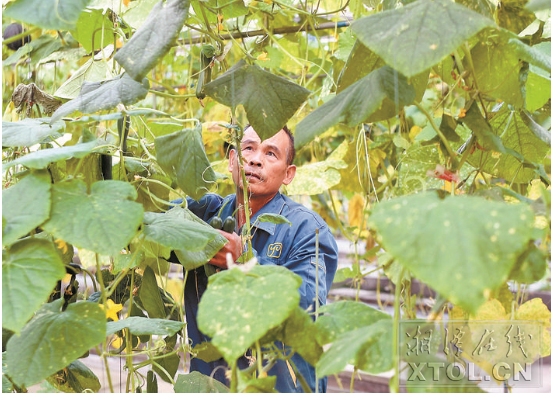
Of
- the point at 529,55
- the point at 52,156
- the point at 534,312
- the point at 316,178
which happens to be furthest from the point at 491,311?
the point at 316,178

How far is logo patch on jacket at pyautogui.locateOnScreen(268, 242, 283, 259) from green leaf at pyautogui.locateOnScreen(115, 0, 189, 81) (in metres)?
0.60

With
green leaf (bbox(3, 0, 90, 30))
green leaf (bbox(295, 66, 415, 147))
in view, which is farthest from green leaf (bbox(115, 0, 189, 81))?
green leaf (bbox(295, 66, 415, 147))

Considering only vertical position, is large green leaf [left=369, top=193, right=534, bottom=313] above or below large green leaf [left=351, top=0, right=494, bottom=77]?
below

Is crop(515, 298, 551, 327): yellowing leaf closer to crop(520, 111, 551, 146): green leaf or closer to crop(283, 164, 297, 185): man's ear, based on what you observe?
crop(520, 111, 551, 146): green leaf

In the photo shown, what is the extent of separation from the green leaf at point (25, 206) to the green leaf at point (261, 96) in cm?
24

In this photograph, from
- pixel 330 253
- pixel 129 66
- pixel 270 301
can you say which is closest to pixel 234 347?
pixel 270 301

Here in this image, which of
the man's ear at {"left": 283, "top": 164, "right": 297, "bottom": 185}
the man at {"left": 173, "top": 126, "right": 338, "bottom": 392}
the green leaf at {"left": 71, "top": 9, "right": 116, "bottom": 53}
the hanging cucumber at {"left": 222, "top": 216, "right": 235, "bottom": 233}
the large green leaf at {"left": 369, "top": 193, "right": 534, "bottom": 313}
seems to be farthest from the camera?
the man's ear at {"left": 283, "top": 164, "right": 297, "bottom": 185}

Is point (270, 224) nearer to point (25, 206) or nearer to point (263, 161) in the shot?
point (263, 161)

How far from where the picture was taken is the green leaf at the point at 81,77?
0.96 meters

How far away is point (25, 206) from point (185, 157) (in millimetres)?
256

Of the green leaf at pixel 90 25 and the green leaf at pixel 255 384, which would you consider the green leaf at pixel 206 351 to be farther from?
the green leaf at pixel 90 25

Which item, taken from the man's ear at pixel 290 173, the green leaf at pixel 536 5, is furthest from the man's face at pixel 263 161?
the green leaf at pixel 536 5

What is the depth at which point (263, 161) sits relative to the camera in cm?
115

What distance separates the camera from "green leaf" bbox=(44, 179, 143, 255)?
1.49 ft
